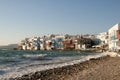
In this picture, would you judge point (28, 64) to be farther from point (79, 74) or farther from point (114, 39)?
point (114, 39)

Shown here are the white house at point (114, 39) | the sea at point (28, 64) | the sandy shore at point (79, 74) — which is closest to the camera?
the sandy shore at point (79, 74)

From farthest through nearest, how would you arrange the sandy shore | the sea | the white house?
the white house, the sea, the sandy shore

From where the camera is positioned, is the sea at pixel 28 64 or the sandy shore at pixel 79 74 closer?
the sandy shore at pixel 79 74

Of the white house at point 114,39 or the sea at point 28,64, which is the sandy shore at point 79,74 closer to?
the sea at point 28,64

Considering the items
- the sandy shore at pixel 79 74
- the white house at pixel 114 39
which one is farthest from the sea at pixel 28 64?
the white house at pixel 114 39

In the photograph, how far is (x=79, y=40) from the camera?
13962 cm

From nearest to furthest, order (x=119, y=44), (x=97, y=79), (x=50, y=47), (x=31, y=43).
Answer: (x=97, y=79) < (x=119, y=44) < (x=50, y=47) < (x=31, y=43)

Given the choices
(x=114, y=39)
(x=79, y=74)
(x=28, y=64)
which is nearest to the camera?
(x=79, y=74)

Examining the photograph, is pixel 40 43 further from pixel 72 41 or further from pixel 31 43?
pixel 72 41

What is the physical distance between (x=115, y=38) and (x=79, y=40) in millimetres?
66632

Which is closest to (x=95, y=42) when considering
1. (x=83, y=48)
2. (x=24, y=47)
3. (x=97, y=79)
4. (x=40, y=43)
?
(x=83, y=48)

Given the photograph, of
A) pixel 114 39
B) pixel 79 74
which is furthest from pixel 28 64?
pixel 114 39

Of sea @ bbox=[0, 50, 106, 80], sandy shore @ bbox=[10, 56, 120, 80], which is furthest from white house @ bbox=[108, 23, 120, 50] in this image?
sandy shore @ bbox=[10, 56, 120, 80]

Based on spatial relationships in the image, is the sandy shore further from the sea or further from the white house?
the white house
